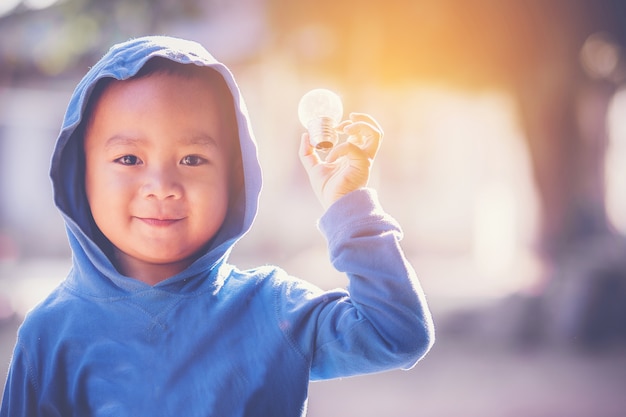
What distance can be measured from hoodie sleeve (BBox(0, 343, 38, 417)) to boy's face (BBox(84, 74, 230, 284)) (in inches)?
14.0

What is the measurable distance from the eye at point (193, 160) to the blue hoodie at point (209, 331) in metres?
0.21

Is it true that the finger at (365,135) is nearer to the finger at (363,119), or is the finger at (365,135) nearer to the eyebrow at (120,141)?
the finger at (363,119)

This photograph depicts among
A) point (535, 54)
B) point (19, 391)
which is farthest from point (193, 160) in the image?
point (535, 54)

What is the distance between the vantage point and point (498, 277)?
1162cm

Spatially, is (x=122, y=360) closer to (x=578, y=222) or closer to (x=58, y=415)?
(x=58, y=415)

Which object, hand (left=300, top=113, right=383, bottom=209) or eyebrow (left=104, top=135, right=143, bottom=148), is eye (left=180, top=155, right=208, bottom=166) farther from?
hand (left=300, top=113, right=383, bottom=209)

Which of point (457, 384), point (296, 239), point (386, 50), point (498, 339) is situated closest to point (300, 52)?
point (386, 50)

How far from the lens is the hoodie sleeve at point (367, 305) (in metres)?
1.59

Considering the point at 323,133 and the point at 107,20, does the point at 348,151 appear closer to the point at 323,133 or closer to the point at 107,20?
the point at 323,133

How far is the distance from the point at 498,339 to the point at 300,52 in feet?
18.3

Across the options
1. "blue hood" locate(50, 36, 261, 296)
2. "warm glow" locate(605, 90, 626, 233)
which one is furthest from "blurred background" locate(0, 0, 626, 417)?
"warm glow" locate(605, 90, 626, 233)

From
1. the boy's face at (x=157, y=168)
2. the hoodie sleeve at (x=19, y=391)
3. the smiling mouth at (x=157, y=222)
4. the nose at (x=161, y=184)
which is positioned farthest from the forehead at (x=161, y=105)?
the hoodie sleeve at (x=19, y=391)

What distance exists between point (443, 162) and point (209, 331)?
1390 centimetres

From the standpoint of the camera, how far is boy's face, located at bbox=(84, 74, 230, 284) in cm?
173
